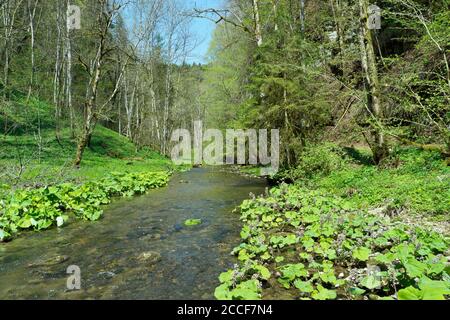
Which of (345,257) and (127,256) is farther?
(127,256)

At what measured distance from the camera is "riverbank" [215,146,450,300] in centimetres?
441

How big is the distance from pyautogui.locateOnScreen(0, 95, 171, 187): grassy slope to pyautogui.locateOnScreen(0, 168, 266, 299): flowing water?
4485 mm

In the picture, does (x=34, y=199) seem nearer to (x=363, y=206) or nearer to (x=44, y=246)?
(x=44, y=246)

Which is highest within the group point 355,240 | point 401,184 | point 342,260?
point 401,184

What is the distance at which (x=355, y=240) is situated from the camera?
6.33m

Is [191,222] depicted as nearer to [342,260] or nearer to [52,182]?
[342,260]

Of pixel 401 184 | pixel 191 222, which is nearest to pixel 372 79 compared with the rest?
pixel 401 184

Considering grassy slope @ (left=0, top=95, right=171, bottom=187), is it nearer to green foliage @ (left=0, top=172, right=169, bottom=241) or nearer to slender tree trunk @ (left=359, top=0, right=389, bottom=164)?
green foliage @ (left=0, top=172, right=169, bottom=241)

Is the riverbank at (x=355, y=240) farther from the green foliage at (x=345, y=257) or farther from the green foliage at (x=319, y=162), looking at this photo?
the green foliage at (x=319, y=162)

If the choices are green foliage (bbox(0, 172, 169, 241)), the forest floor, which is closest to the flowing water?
green foliage (bbox(0, 172, 169, 241))

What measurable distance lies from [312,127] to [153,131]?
3147 cm

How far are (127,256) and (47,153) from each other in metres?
16.1

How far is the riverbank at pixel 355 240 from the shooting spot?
14.5 ft
